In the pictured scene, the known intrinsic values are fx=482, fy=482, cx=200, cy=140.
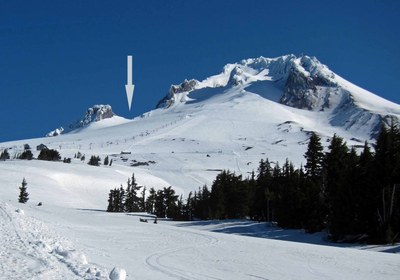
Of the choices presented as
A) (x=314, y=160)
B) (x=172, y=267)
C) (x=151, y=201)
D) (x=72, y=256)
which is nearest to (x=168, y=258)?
(x=172, y=267)

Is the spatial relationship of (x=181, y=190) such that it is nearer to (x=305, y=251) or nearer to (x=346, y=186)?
(x=346, y=186)

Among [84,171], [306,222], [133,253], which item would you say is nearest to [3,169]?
[84,171]

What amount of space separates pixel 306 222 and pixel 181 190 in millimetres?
116801

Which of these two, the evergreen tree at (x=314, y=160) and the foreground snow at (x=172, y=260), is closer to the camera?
the foreground snow at (x=172, y=260)

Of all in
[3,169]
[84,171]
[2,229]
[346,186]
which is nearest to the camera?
[2,229]

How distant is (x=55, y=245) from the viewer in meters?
23.8

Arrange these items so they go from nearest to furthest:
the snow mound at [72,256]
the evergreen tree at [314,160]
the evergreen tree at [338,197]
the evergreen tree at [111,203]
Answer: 1. the snow mound at [72,256]
2. the evergreen tree at [338,197]
3. the evergreen tree at [314,160]
4. the evergreen tree at [111,203]

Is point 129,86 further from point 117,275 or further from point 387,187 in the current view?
point 387,187

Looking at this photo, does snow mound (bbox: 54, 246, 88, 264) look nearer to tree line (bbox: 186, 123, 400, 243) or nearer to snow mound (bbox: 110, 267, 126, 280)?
snow mound (bbox: 110, 267, 126, 280)

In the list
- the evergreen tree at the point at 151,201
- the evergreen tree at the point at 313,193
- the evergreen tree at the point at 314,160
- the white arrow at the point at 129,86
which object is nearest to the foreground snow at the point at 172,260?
the white arrow at the point at 129,86

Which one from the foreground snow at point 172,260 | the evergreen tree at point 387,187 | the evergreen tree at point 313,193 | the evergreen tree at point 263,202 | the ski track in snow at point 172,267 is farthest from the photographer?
the evergreen tree at point 263,202

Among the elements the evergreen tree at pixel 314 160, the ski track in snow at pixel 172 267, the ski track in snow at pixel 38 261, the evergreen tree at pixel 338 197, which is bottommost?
the ski track in snow at pixel 172 267

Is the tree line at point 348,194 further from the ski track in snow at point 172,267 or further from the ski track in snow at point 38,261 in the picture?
the ski track in snow at point 38,261

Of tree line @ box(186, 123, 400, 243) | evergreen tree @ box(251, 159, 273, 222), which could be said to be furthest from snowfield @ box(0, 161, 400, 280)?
evergreen tree @ box(251, 159, 273, 222)
